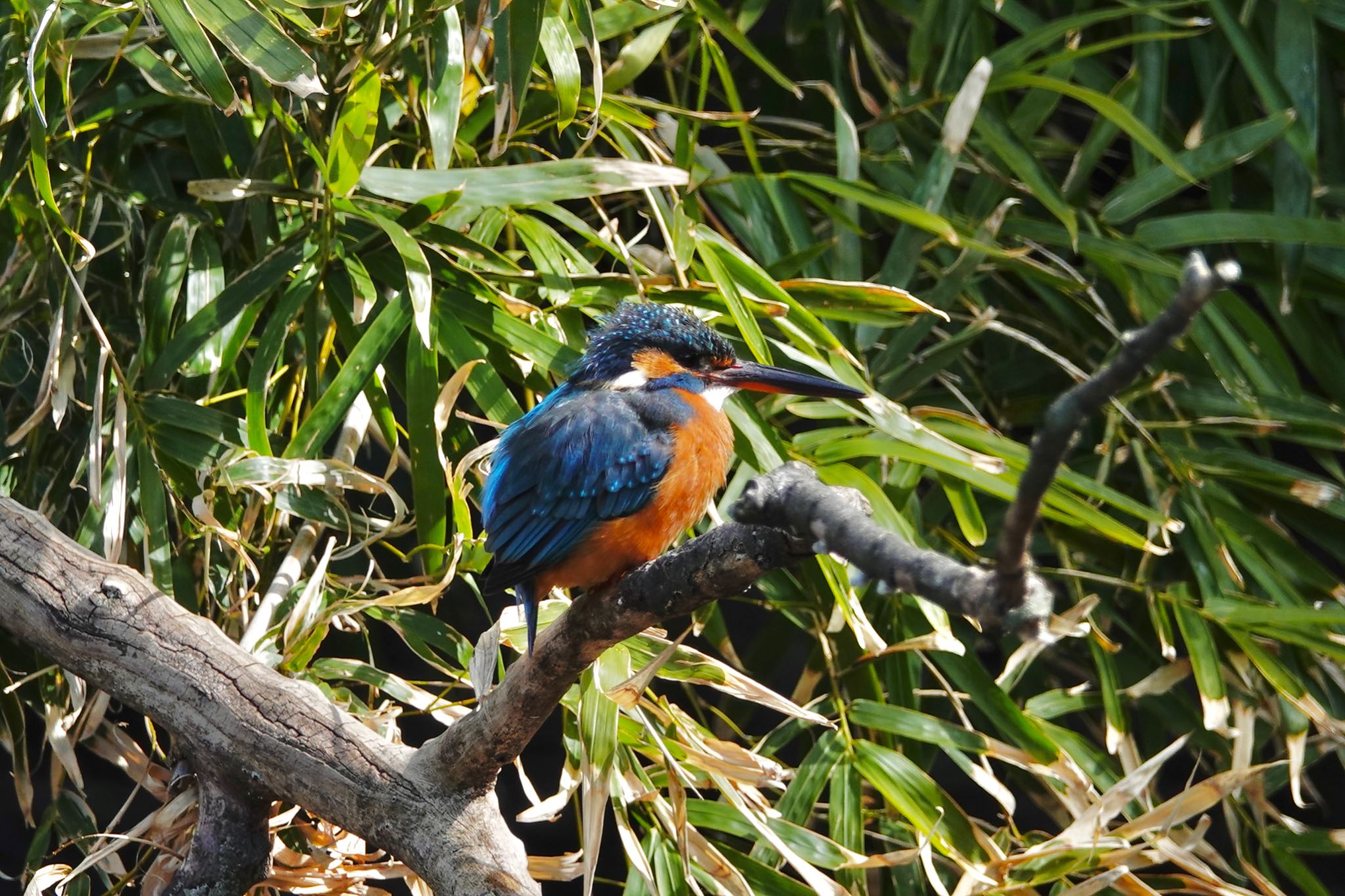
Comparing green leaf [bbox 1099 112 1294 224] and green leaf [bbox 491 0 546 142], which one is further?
green leaf [bbox 1099 112 1294 224]

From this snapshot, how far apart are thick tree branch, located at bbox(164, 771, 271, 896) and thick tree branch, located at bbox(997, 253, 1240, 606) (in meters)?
1.05

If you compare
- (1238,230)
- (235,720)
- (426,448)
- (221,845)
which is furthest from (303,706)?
(1238,230)

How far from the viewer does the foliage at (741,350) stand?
4.91ft

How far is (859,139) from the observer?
84.2 inches

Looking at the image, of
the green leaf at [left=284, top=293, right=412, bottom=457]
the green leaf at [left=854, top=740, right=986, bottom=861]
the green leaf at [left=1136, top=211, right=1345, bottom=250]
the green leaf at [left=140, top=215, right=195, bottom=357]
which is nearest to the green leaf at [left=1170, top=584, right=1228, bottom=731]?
the green leaf at [left=854, top=740, right=986, bottom=861]

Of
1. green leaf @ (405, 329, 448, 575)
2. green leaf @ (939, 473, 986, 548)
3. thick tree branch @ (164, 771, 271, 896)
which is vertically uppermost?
green leaf @ (405, 329, 448, 575)

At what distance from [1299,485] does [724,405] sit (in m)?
0.92

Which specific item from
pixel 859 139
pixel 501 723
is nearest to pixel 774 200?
pixel 859 139

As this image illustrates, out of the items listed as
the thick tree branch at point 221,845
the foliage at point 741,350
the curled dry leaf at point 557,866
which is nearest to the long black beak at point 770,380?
the foliage at point 741,350

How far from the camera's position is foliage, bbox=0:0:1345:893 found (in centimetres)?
150

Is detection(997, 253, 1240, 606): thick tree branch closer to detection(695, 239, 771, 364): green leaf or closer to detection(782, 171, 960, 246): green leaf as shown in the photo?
detection(695, 239, 771, 364): green leaf

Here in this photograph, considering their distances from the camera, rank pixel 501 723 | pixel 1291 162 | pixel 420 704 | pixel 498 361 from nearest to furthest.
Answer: pixel 501 723
pixel 420 704
pixel 498 361
pixel 1291 162

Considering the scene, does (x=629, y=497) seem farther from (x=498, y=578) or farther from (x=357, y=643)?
(x=357, y=643)

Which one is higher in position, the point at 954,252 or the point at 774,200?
the point at 774,200
